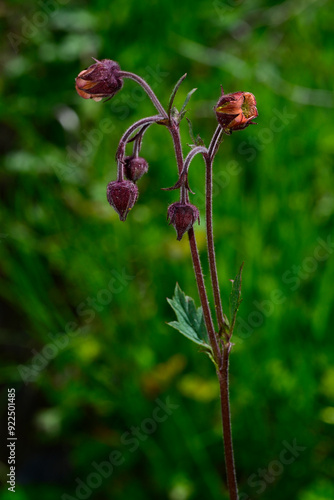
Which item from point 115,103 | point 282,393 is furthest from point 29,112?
point 282,393

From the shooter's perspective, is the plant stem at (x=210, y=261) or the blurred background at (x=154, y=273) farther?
the blurred background at (x=154, y=273)

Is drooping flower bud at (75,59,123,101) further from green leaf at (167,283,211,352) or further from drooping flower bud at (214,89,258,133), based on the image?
green leaf at (167,283,211,352)

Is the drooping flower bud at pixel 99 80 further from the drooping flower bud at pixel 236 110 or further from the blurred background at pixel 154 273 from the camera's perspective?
the blurred background at pixel 154 273

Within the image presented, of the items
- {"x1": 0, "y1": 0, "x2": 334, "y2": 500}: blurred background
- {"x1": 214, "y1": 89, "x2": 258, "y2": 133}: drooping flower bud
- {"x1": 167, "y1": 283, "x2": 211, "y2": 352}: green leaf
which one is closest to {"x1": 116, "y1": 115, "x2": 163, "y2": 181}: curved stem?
{"x1": 214, "y1": 89, "x2": 258, "y2": 133}: drooping flower bud

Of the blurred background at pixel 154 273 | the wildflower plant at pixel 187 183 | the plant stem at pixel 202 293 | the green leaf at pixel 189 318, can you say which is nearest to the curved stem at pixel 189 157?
the wildflower plant at pixel 187 183

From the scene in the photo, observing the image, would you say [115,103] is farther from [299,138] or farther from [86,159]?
[299,138]

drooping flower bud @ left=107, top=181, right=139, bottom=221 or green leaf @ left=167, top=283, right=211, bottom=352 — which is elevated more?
drooping flower bud @ left=107, top=181, right=139, bottom=221
